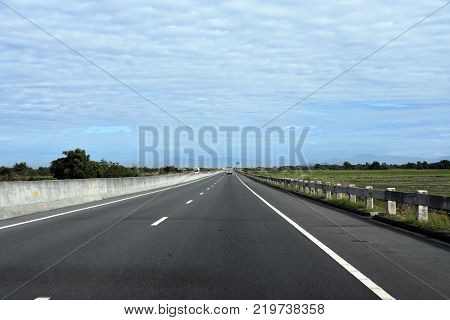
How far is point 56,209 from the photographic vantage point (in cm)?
2059

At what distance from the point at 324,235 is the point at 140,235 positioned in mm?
4371

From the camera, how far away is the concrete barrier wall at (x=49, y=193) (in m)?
17.2

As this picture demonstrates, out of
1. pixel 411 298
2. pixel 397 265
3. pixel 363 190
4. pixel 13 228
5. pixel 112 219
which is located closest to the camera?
pixel 411 298

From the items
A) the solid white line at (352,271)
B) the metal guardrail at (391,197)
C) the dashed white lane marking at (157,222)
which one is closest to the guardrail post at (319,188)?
the metal guardrail at (391,197)

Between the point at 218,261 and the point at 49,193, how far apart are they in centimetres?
1406

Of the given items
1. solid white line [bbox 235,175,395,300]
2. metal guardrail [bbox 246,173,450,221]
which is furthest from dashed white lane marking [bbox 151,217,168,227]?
metal guardrail [bbox 246,173,450,221]

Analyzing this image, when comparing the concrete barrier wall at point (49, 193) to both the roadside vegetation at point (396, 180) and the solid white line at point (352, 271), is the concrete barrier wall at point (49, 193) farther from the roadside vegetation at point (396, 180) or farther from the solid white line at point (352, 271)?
the roadside vegetation at point (396, 180)

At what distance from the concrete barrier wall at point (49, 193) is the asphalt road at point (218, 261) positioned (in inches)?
121

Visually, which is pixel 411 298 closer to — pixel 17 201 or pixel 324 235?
pixel 324 235

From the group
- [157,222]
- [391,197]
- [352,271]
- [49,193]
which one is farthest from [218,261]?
[49,193]

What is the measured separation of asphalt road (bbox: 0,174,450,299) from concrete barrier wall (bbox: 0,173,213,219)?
3085 mm

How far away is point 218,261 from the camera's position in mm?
8727

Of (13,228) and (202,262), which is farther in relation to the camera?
(13,228)
